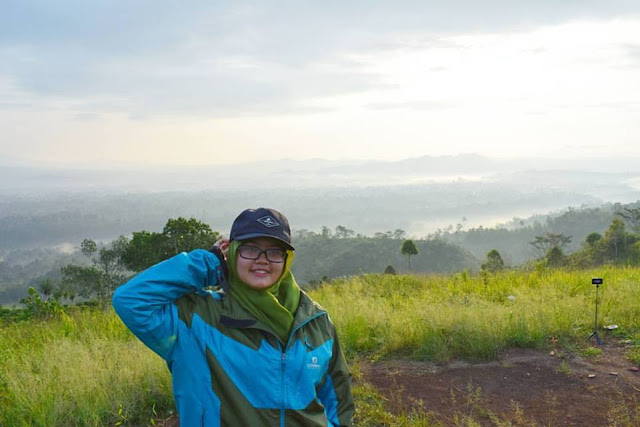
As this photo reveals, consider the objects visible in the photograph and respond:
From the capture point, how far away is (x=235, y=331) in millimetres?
1971

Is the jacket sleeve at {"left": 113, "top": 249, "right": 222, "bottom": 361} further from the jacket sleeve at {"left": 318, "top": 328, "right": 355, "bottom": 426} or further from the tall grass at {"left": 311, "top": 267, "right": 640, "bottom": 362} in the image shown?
the tall grass at {"left": 311, "top": 267, "right": 640, "bottom": 362}

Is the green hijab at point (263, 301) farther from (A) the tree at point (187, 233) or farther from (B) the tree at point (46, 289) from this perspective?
(A) the tree at point (187, 233)

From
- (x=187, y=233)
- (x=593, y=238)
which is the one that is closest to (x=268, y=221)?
(x=187, y=233)

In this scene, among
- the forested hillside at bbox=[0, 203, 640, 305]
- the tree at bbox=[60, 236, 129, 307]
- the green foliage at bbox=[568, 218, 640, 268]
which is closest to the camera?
Answer: the forested hillside at bbox=[0, 203, 640, 305]

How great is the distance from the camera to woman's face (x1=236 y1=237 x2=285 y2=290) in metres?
1.99

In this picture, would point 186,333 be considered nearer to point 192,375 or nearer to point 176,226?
point 192,375

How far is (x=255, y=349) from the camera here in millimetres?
1963

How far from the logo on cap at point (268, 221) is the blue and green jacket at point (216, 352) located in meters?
0.26

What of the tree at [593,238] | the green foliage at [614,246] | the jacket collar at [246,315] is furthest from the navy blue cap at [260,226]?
the tree at [593,238]

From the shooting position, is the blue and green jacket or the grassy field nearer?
the blue and green jacket

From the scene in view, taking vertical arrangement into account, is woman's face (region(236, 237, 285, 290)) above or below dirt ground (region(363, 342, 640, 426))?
above

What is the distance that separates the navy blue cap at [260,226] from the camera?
193 centimetres

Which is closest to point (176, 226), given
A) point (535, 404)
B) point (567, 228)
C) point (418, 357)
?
point (418, 357)

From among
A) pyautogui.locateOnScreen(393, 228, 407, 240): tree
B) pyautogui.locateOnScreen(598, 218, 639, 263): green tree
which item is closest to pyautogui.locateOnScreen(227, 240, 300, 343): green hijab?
pyautogui.locateOnScreen(598, 218, 639, 263): green tree
